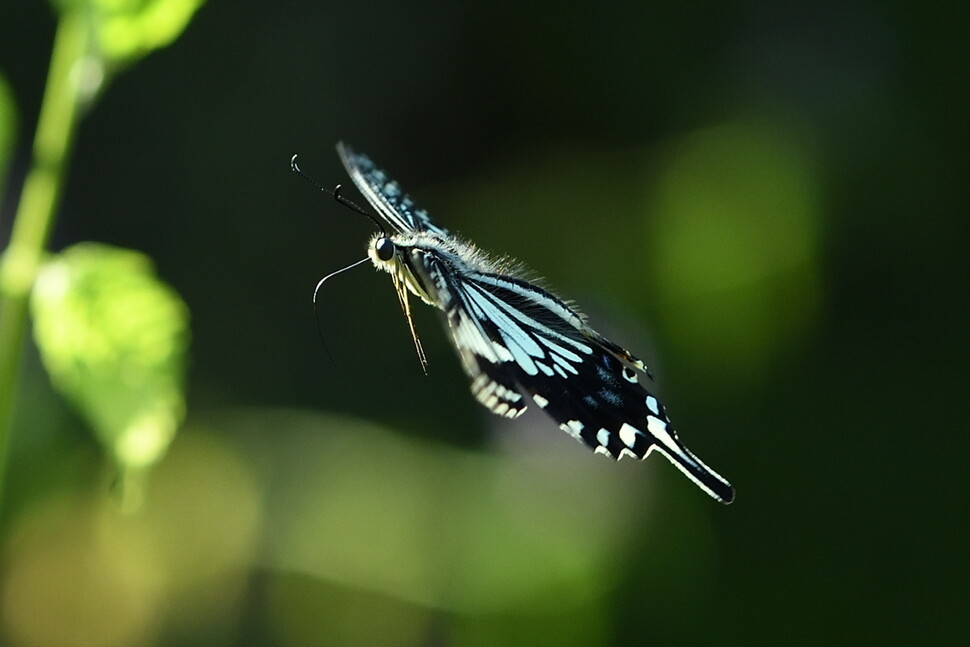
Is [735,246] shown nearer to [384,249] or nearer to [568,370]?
[568,370]

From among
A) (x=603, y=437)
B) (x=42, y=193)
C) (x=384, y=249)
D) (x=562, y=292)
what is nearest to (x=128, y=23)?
(x=42, y=193)

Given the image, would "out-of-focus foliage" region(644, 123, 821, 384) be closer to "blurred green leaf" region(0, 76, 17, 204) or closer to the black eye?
the black eye

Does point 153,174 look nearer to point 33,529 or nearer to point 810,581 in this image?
point 33,529

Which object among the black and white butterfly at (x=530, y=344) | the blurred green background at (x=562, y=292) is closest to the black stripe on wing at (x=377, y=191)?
the black and white butterfly at (x=530, y=344)

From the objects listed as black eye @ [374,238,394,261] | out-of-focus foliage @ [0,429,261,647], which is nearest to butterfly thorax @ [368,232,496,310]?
black eye @ [374,238,394,261]

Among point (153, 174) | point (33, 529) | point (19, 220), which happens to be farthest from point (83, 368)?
point (153, 174)
